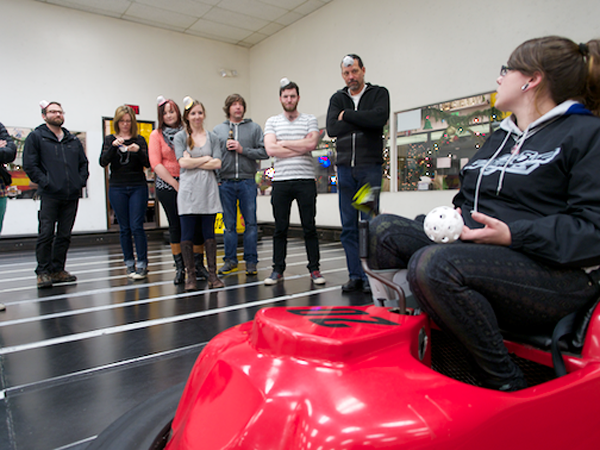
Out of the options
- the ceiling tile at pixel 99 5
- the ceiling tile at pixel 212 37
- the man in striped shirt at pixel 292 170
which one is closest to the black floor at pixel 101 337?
the man in striped shirt at pixel 292 170

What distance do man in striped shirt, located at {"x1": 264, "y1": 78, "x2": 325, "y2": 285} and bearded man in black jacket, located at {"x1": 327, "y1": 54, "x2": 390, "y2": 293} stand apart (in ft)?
1.23

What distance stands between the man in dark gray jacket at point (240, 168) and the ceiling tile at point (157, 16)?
4805 millimetres

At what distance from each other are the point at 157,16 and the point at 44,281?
599 centimetres

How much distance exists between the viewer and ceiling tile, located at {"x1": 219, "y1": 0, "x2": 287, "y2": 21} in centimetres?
699

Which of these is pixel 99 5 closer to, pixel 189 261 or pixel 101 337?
pixel 189 261

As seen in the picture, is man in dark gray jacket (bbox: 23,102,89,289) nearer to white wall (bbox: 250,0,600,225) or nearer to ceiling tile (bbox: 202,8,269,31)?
white wall (bbox: 250,0,600,225)

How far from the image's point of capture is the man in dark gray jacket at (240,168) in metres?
3.65

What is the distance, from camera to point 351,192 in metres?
2.88

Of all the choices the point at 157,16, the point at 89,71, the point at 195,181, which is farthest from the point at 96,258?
the point at 157,16

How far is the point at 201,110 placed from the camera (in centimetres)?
312

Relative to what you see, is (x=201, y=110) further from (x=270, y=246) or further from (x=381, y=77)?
(x=381, y=77)

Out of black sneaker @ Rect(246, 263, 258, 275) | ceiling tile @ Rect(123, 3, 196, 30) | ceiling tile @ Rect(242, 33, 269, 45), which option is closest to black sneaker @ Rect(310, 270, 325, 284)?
black sneaker @ Rect(246, 263, 258, 275)

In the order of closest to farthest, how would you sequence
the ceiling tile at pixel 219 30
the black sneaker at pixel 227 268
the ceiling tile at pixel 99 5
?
the black sneaker at pixel 227 268 → the ceiling tile at pixel 99 5 → the ceiling tile at pixel 219 30

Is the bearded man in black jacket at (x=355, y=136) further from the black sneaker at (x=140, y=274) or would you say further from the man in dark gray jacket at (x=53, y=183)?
the man in dark gray jacket at (x=53, y=183)
